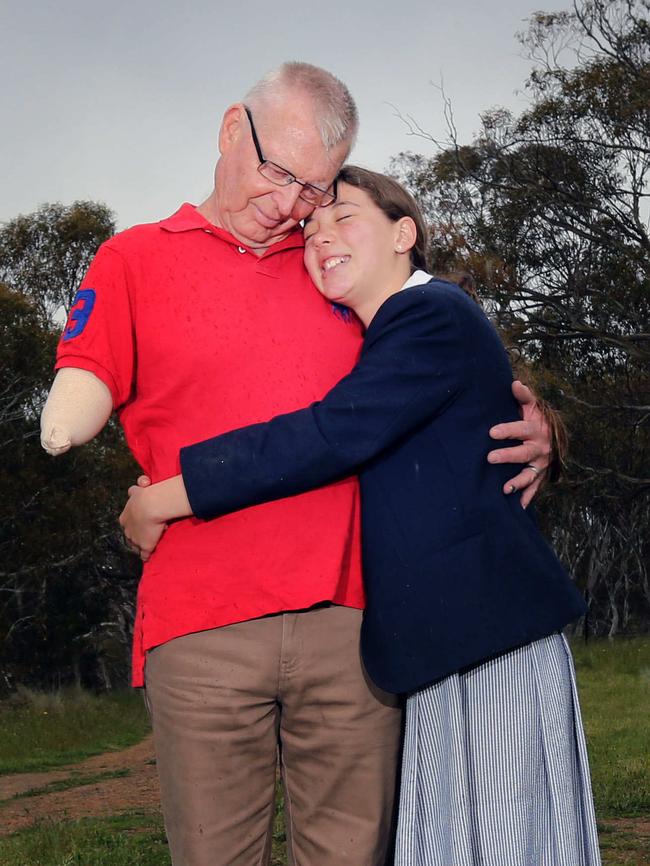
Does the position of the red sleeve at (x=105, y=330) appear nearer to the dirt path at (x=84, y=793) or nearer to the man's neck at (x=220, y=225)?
the man's neck at (x=220, y=225)

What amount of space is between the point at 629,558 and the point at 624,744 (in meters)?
21.0

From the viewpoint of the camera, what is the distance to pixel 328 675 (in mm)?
2322

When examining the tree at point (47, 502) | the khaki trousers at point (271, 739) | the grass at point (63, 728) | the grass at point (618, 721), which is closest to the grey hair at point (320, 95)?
the khaki trousers at point (271, 739)

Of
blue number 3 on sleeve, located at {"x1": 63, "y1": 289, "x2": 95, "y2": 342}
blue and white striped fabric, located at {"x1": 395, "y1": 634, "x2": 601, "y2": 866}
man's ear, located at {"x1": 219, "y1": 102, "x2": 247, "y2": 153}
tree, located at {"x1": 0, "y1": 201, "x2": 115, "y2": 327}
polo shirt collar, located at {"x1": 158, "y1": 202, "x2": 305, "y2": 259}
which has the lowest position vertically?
blue and white striped fabric, located at {"x1": 395, "y1": 634, "x2": 601, "y2": 866}

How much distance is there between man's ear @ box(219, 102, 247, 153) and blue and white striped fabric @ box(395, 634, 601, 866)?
45.6 inches

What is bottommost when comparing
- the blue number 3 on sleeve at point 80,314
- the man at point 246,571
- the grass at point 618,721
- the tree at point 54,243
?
the grass at point 618,721

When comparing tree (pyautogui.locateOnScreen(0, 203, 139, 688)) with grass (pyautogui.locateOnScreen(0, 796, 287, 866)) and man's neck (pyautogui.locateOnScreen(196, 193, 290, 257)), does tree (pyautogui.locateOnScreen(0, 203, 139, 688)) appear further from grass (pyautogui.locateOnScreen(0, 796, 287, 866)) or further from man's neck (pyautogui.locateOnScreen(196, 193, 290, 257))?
man's neck (pyautogui.locateOnScreen(196, 193, 290, 257))

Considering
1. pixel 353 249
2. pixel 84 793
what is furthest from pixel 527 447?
pixel 84 793

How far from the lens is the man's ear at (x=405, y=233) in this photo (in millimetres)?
2496

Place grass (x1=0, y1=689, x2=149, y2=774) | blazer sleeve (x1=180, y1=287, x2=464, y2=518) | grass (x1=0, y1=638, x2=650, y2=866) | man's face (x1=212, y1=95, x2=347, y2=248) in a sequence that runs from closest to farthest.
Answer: blazer sleeve (x1=180, y1=287, x2=464, y2=518) → man's face (x1=212, y1=95, x2=347, y2=248) → grass (x1=0, y1=638, x2=650, y2=866) → grass (x1=0, y1=689, x2=149, y2=774)

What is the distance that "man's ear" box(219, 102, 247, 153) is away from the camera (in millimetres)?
2523

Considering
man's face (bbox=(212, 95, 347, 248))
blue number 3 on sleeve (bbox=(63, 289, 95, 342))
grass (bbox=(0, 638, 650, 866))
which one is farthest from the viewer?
grass (bbox=(0, 638, 650, 866))

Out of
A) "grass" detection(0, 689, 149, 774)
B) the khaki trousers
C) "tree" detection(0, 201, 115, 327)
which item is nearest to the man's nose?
the khaki trousers

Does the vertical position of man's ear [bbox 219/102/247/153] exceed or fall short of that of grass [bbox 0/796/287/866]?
it exceeds it
